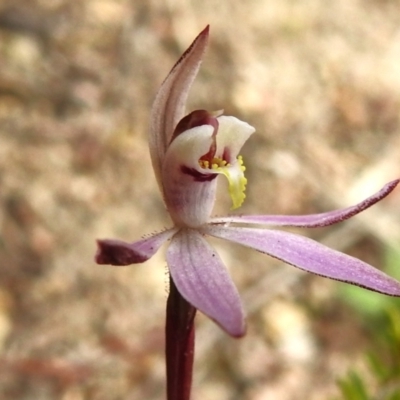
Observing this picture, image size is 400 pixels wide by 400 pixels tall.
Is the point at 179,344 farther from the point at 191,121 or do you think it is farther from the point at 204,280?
the point at 191,121

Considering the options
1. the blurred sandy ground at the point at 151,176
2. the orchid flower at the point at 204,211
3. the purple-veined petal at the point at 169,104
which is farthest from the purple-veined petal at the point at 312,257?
the blurred sandy ground at the point at 151,176

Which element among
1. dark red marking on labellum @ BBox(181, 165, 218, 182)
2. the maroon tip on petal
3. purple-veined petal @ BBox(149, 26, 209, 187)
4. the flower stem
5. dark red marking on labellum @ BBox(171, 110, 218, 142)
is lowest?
the flower stem

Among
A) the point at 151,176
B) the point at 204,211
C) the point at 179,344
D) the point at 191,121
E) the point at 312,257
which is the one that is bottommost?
the point at 179,344

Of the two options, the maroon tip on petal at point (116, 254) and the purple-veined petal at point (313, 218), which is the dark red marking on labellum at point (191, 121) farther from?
the maroon tip on petal at point (116, 254)

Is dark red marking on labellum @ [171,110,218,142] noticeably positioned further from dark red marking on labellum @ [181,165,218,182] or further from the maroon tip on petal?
the maroon tip on petal

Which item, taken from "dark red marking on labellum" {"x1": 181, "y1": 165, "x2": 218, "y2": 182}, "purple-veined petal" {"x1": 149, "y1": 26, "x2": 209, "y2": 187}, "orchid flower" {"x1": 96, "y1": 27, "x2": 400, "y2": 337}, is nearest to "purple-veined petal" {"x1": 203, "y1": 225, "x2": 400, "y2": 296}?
"orchid flower" {"x1": 96, "y1": 27, "x2": 400, "y2": 337}

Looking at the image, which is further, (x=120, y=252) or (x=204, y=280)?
(x=204, y=280)

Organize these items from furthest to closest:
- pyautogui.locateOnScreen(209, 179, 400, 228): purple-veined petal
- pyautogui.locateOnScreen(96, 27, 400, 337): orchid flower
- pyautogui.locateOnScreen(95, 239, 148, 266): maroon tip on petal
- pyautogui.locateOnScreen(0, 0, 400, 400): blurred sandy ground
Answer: pyautogui.locateOnScreen(0, 0, 400, 400): blurred sandy ground, pyautogui.locateOnScreen(209, 179, 400, 228): purple-veined petal, pyautogui.locateOnScreen(96, 27, 400, 337): orchid flower, pyautogui.locateOnScreen(95, 239, 148, 266): maroon tip on petal

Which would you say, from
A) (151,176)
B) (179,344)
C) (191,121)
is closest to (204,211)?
(191,121)
